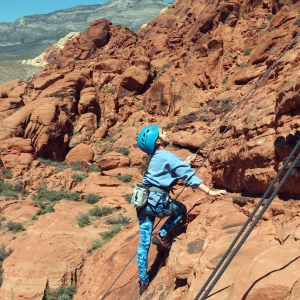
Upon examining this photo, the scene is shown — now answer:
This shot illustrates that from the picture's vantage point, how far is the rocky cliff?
3531mm

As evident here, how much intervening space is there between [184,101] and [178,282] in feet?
78.5

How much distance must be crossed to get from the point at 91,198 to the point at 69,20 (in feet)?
481

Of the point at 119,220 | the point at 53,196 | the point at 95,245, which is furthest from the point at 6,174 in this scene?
the point at 95,245

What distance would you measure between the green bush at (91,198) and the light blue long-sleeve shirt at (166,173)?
14059 millimetres

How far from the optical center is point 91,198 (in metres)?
17.7

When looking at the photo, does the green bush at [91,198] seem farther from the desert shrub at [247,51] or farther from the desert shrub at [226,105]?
the desert shrub at [247,51]

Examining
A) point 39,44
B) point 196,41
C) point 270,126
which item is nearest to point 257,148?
point 270,126

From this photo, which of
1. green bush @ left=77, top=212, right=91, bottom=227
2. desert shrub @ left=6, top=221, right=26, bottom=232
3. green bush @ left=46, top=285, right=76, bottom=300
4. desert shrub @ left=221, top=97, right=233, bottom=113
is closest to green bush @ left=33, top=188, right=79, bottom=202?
green bush @ left=77, top=212, right=91, bottom=227

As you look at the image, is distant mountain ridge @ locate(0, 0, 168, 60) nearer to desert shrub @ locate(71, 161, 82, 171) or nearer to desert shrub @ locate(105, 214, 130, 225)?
desert shrub @ locate(71, 161, 82, 171)

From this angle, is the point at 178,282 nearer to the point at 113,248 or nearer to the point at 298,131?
the point at 298,131

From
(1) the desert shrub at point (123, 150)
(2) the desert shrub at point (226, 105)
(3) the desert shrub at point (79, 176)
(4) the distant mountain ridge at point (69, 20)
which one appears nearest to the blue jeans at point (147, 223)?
(2) the desert shrub at point (226, 105)

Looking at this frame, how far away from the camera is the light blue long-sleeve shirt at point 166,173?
3871mm

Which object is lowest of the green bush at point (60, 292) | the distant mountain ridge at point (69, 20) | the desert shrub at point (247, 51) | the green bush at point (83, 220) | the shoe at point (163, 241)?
the green bush at point (83, 220)

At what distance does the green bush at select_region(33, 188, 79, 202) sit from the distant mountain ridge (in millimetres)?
104831
